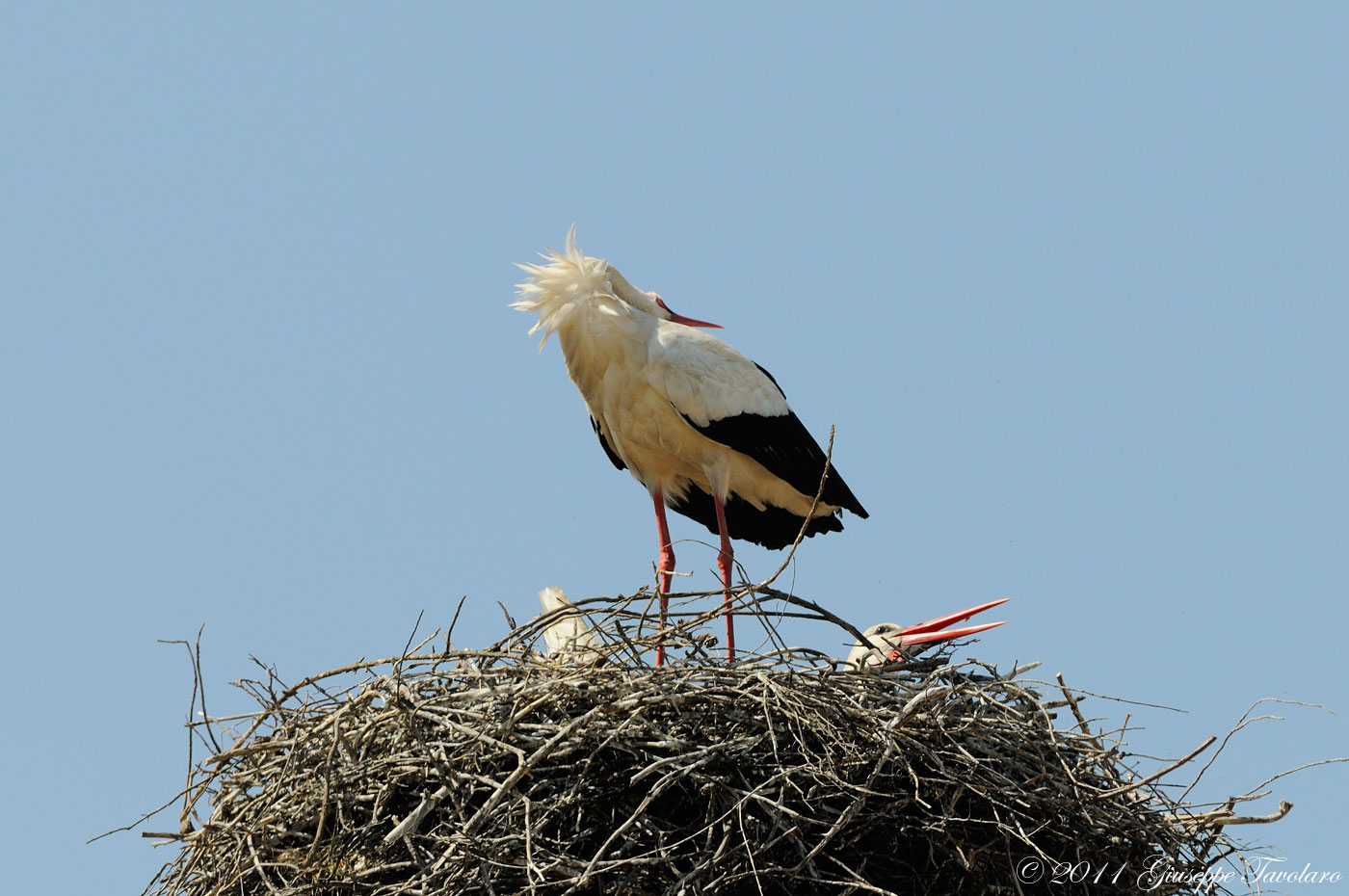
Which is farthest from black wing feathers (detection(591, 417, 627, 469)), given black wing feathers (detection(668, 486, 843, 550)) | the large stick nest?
the large stick nest

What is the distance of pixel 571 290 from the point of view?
5.82 m

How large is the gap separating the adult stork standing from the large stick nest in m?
1.50

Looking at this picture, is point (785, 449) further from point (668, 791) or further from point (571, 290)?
point (668, 791)

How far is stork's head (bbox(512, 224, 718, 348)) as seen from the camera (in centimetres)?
A: 580

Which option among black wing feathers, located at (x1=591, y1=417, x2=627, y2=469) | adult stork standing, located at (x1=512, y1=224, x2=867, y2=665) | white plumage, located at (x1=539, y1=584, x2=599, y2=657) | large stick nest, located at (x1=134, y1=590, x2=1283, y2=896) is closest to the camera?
large stick nest, located at (x1=134, y1=590, x2=1283, y2=896)

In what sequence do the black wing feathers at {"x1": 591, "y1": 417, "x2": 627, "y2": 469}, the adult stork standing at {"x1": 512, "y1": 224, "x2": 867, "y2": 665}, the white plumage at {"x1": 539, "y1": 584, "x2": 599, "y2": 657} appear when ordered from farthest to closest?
the black wing feathers at {"x1": 591, "y1": 417, "x2": 627, "y2": 469}, the adult stork standing at {"x1": 512, "y1": 224, "x2": 867, "y2": 665}, the white plumage at {"x1": 539, "y1": 584, "x2": 599, "y2": 657}

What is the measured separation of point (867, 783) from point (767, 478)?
2.32 meters

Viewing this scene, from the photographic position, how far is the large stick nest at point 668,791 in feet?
12.4

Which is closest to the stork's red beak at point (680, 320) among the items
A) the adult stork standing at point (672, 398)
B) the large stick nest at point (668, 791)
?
the adult stork standing at point (672, 398)

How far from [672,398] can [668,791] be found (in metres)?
2.03

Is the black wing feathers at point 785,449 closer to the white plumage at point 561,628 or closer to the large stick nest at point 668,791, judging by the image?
the white plumage at point 561,628

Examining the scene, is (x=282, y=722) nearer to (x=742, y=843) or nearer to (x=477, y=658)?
(x=477, y=658)

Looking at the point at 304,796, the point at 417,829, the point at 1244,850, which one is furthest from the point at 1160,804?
the point at 304,796

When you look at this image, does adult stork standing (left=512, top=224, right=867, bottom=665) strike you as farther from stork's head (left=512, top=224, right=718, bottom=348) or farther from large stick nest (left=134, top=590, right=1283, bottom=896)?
large stick nest (left=134, top=590, right=1283, bottom=896)
